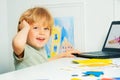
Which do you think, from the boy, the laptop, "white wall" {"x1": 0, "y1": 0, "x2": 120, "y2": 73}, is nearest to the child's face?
the boy

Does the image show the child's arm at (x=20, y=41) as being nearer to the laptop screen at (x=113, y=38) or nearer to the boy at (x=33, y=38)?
the boy at (x=33, y=38)

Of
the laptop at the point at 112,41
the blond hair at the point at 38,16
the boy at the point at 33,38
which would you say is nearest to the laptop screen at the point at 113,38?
the laptop at the point at 112,41

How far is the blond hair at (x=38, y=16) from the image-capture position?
1302 millimetres

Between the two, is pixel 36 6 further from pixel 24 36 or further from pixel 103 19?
pixel 103 19

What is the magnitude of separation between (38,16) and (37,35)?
0.10m

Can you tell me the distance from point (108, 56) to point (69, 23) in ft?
1.33

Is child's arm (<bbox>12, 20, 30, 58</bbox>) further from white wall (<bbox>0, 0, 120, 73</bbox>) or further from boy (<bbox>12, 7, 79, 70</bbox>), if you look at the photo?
white wall (<bbox>0, 0, 120, 73</bbox>)

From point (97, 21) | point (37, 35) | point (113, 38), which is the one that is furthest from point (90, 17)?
point (37, 35)

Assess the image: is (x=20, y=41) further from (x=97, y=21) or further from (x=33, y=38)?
(x=97, y=21)

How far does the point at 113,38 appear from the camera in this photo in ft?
3.85

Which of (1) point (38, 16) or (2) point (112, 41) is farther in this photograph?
(1) point (38, 16)

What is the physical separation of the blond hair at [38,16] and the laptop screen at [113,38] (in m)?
0.34

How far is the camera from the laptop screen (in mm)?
1156

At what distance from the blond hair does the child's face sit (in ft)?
0.09
